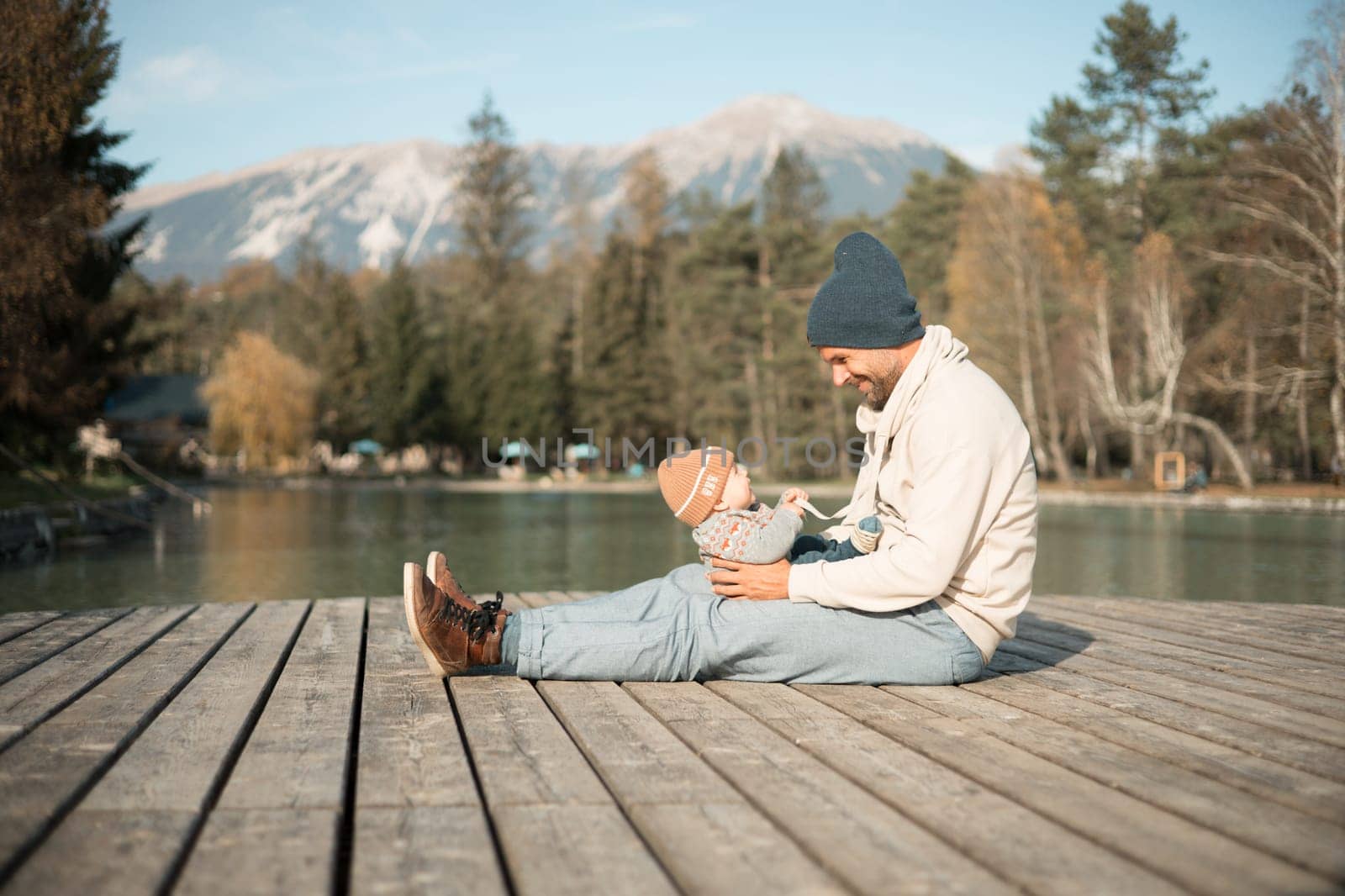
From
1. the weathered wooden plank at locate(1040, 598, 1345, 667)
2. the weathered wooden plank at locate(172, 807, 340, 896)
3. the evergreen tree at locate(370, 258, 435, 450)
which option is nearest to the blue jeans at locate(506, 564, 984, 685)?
the weathered wooden plank at locate(172, 807, 340, 896)

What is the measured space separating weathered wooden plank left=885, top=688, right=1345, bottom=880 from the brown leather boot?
3.48ft

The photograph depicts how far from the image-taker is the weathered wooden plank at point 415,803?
152 cm

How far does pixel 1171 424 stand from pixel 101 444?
3461cm

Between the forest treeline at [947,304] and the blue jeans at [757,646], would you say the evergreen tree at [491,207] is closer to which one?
the forest treeline at [947,304]

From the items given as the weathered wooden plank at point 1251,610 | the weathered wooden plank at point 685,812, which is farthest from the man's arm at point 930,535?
the weathered wooden plank at point 1251,610

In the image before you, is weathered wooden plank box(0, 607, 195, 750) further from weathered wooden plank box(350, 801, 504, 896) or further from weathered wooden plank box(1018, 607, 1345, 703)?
weathered wooden plank box(1018, 607, 1345, 703)

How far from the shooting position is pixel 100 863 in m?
1.52

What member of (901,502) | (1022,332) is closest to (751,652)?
(901,502)

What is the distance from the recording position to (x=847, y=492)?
2886 centimetres

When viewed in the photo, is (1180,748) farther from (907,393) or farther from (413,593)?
(413,593)

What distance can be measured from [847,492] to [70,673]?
2667 centimetres

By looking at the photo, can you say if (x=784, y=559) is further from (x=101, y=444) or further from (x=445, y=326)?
(x=445, y=326)

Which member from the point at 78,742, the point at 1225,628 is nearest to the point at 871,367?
the point at 78,742

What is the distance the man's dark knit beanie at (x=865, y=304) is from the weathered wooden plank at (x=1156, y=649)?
1396mm
